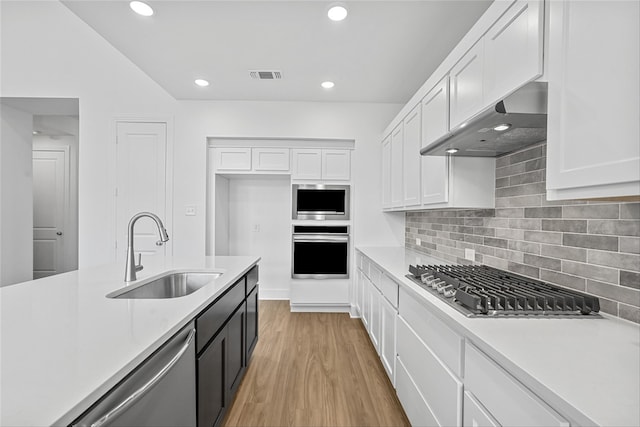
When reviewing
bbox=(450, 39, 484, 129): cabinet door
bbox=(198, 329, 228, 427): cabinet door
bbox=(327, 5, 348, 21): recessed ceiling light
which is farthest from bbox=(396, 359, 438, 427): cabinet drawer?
bbox=(327, 5, 348, 21): recessed ceiling light

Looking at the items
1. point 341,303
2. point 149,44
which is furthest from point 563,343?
point 149,44

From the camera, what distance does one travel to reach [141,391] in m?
0.82

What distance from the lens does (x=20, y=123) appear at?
405 centimetres

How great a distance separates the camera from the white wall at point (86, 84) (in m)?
3.60

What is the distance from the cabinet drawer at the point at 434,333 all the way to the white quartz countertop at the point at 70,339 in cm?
102

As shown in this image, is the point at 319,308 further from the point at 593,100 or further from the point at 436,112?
the point at 593,100

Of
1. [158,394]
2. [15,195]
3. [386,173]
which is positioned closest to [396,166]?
[386,173]

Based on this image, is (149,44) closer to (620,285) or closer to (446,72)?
(446,72)

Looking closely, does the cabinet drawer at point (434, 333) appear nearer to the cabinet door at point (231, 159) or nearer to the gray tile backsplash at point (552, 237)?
the gray tile backsplash at point (552, 237)

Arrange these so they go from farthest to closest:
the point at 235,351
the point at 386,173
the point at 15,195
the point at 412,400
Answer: the point at 15,195 < the point at 386,173 < the point at 235,351 < the point at 412,400

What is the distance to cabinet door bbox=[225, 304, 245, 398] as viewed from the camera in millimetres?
1771

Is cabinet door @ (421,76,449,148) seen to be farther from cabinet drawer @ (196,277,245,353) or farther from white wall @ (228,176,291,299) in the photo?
white wall @ (228,176,291,299)

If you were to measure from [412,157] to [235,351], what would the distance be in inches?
81.9

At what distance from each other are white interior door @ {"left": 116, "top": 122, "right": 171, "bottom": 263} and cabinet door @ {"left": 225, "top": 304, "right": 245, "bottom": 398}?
2259 millimetres
